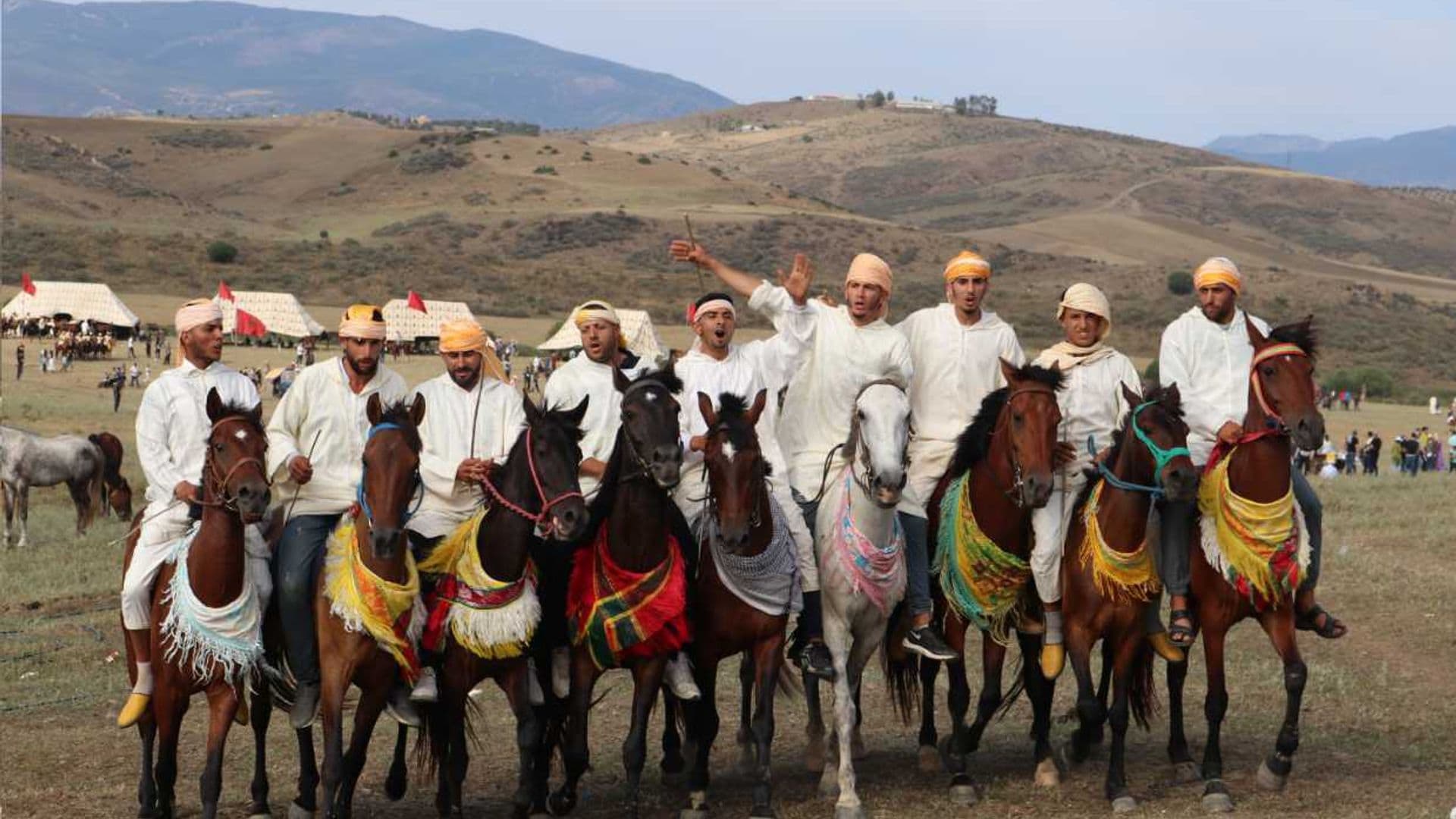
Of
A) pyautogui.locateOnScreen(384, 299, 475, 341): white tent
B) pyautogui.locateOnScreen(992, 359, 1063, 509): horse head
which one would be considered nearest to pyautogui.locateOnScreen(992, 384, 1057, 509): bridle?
pyautogui.locateOnScreen(992, 359, 1063, 509): horse head

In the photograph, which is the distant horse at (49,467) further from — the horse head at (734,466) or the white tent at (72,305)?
the white tent at (72,305)

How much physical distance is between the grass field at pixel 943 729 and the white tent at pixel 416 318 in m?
41.2

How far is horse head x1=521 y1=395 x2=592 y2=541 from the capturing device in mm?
9070

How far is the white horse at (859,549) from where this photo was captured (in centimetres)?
979

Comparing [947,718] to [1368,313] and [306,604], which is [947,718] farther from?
[1368,313]

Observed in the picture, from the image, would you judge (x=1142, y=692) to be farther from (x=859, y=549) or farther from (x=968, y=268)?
(x=968, y=268)

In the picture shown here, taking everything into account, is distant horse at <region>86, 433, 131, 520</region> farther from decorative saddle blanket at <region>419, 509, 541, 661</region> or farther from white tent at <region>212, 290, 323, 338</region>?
white tent at <region>212, 290, 323, 338</region>

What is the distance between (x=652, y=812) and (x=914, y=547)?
2.26 metres

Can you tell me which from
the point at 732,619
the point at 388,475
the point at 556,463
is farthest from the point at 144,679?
the point at 732,619

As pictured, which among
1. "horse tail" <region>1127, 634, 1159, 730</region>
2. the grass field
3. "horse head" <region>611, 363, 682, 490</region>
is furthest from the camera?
"horse tail" <region>1127, 634, 1159, 730</region>

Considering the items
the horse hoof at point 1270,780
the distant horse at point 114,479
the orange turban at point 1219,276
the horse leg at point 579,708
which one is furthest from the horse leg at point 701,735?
the distant horse at point 114,479

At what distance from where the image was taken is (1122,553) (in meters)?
10.4

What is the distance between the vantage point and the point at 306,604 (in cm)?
966

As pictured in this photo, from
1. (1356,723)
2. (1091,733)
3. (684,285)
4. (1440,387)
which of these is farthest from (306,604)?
(684,285)
